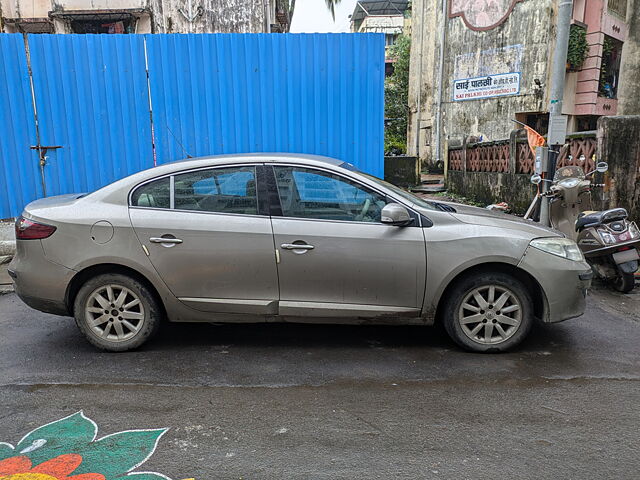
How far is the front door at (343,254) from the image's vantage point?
3.87m

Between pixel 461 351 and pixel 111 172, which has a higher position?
pixel 111 172

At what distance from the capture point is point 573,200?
6.60 metres

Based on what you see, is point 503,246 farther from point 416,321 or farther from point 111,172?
point 111,172

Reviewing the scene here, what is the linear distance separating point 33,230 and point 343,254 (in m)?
2.44

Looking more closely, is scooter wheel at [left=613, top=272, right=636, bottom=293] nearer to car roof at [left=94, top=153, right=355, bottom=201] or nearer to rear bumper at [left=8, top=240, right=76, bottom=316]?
car roof at [left=94, top=153, right=355, bottom=201]

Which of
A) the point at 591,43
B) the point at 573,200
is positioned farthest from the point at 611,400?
Result: the point at 591,43

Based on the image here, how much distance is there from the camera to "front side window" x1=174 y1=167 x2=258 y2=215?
13.2 feet

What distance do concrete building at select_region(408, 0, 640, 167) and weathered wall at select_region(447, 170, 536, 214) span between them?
333 cm

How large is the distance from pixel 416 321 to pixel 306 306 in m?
0.89

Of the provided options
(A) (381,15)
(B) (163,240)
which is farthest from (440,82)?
(A) (381,15)

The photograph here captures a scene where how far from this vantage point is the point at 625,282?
5746mm

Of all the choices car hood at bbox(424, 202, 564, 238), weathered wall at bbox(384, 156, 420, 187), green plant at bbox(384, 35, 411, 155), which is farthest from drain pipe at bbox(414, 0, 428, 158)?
car hood at bbox(424, 202, 564, 238)

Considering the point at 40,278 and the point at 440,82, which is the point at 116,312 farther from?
the point at 440,82

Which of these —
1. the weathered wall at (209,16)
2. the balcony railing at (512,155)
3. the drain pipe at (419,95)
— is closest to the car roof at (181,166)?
the balcony railing at (512,155)
